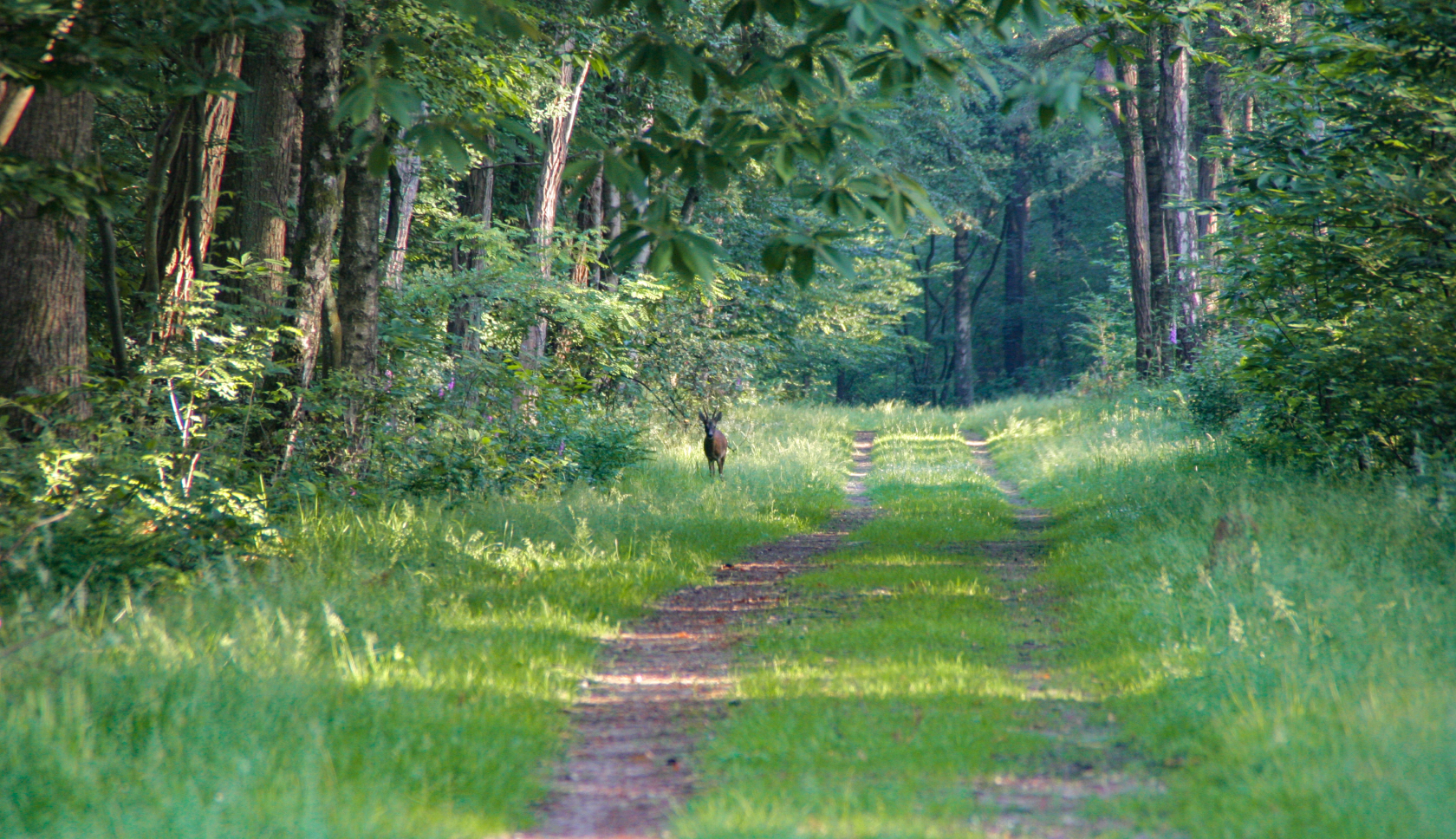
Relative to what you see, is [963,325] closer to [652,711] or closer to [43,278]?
[43,278]

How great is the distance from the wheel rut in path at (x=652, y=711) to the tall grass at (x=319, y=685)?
16 centimetres

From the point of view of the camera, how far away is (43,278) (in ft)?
23.7

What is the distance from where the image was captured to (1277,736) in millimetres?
3902

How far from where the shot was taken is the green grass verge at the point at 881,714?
3637mm

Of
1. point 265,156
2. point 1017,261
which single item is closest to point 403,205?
point 265,156

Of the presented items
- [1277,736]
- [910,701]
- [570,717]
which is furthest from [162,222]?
[1277,736]

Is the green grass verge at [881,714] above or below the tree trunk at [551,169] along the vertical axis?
below

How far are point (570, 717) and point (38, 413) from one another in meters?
4.61

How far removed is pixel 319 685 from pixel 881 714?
2.69m

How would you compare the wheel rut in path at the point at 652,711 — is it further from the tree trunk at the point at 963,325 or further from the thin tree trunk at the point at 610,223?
the tree trunk at the point at 963,325

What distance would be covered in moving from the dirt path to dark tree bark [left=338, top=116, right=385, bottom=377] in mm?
6670

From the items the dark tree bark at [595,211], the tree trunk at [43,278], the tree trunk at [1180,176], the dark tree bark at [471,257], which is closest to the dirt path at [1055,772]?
the tree trunk at [43,278]

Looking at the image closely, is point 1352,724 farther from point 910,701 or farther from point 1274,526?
point 1274,526

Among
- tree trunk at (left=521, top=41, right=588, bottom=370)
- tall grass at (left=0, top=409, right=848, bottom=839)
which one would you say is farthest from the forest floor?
tree trunk at (left=521, top=41, right=588, bottom=370)
